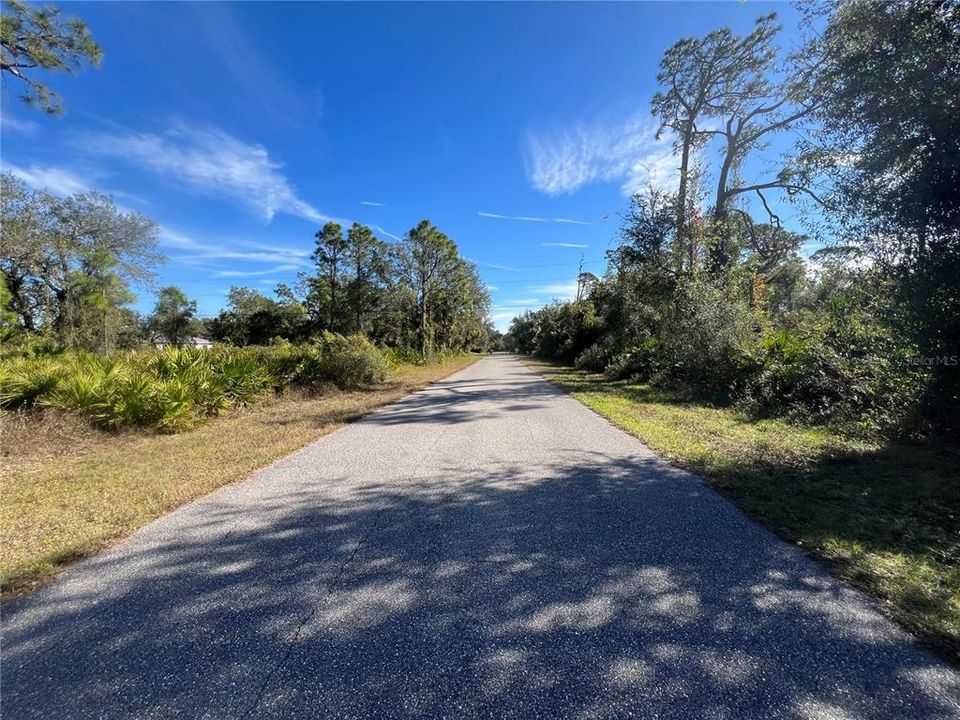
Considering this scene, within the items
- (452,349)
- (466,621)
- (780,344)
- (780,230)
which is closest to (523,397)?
(780,344)

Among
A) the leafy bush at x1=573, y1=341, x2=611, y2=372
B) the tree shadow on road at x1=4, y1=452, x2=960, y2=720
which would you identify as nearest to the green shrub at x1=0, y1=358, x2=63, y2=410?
the tree shadow on road at x1=4, y1=452, x2=960, y2=720

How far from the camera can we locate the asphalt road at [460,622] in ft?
6.13

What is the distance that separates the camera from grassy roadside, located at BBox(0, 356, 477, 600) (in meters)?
3.40

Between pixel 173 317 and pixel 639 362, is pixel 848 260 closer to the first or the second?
pixel 639 362

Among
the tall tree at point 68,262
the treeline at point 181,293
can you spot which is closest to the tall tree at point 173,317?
the treeline at point 181,293

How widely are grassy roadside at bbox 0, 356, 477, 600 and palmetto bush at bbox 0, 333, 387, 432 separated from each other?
414 millimetres

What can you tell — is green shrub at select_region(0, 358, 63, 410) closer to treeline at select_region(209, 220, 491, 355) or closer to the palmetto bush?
the palmetto bush

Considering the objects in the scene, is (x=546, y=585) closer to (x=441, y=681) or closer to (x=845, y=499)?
(x=441, y=681)

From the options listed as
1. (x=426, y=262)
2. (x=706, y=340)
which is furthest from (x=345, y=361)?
(x=426, y=262)

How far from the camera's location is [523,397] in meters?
12.8

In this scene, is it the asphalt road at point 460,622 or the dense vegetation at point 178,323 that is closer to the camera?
the asphalt road at point 460,622

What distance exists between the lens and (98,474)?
5.29 m

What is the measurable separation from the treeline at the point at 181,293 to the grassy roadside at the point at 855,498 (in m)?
22.7

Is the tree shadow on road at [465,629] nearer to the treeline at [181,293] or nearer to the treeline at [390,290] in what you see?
the treeline at [181,293]
